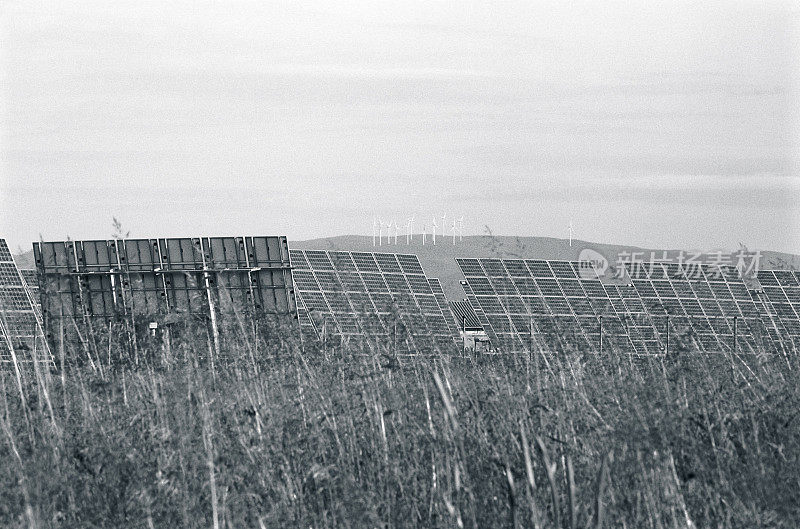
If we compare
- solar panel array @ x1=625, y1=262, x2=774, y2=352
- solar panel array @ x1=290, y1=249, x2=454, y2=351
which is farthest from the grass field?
solar panel array @ x1=625, y1=262, x2=774, y2=352

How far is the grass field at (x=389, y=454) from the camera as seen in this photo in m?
5.04

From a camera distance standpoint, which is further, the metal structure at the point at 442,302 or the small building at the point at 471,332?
the metal structure at the point at 442,302

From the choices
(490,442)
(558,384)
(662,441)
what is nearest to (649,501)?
(662,441)

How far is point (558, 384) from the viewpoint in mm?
7062

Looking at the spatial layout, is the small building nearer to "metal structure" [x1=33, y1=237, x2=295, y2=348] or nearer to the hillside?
"metal structure" [x1=33, y1=237, x2=295, y2=348]

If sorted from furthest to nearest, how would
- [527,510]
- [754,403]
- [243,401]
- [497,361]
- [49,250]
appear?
[49,250] < [497,361] < [243,401] < [754,403] < [527,510]

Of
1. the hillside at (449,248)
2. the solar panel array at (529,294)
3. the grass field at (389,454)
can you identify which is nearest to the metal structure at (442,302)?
the solar panel array at (529,294)

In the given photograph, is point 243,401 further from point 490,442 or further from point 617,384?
point 617,384

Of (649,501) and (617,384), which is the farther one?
(617,384)

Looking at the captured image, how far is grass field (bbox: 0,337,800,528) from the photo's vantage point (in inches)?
198

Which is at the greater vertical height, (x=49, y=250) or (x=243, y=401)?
(x=49, y=250)

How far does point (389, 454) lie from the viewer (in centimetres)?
585

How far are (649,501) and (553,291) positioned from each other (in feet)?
61.5

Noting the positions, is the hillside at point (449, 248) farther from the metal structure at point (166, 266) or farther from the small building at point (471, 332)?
the metal structure at point (166, 266)
